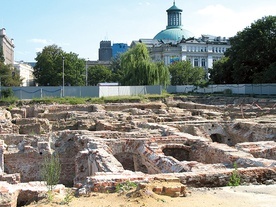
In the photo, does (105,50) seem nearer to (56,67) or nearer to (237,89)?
(56,67)

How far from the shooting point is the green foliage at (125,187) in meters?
6.99

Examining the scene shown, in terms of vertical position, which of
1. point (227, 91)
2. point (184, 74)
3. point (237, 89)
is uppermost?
point (184, 74)

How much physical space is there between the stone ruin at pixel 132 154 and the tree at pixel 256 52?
899 inches

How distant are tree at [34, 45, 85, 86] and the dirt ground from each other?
51359 mm

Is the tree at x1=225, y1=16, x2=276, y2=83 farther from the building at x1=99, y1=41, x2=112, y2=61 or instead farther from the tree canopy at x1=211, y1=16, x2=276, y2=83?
the building at x1=99, y1=41, x2=112, y2=61

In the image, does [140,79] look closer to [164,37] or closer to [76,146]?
[76,146]

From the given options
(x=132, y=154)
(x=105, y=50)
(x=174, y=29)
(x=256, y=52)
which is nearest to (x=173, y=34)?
(x=174, y=29)

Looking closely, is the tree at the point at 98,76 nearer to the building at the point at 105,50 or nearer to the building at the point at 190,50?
the building at the point at 190,50

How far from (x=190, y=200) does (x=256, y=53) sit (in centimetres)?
3825

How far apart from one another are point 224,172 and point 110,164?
8.78 feet

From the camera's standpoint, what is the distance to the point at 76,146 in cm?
1363

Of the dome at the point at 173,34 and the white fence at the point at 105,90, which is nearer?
the white fence at the point at 105,90

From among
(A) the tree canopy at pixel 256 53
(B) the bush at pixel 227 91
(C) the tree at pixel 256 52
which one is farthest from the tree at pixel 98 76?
(C) the tree at pixel 256 52

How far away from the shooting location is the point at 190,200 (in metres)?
6.56
